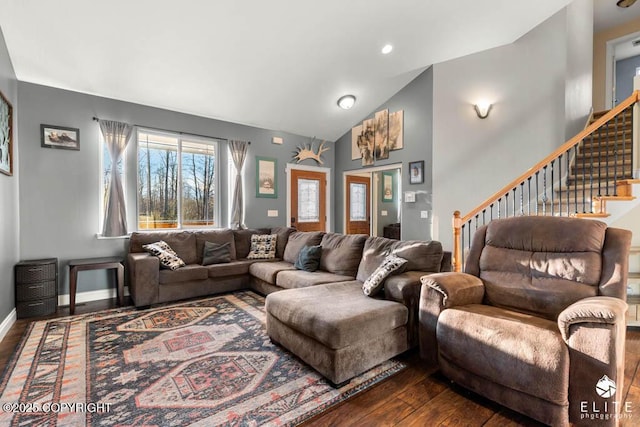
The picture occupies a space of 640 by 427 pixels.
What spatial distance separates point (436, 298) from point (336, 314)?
2.33ft

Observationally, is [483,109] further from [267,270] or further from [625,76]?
[625,76]

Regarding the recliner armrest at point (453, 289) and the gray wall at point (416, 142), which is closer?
the recliner armrest at point (453, 289)

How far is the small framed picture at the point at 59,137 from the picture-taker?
3.72 meters

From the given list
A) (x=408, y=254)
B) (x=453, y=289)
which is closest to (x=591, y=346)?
(x=453, y=289)

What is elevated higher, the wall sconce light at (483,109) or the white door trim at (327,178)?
the wall sconce light at (483,109)

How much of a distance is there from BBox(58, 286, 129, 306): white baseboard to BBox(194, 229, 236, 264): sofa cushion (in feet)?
3.50

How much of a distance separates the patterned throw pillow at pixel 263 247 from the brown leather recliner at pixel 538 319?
2.93m

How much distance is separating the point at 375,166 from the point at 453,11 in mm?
2625

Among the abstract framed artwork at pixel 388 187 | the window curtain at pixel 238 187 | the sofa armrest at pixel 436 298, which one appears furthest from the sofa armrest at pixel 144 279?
the abstract framed artwork at pixel 388 187

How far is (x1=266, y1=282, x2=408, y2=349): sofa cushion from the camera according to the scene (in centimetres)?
198

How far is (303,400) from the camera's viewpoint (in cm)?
186

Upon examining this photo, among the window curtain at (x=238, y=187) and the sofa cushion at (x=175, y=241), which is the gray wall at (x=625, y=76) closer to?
the window curtain at (x=238, y=187)

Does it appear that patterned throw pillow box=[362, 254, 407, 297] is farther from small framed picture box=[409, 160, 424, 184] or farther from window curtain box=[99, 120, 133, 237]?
window curtain box=[99, 120, 133, 237]

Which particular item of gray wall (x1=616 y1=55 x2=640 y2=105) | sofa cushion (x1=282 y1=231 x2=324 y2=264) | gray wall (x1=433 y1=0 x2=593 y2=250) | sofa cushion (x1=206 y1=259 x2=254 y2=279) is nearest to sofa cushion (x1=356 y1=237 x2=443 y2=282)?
sofa cushion (x1=282 y1=231 x2=324 y2=264)
